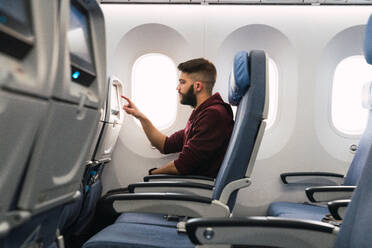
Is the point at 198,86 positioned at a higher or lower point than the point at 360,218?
higher

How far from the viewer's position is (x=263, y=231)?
1187mm

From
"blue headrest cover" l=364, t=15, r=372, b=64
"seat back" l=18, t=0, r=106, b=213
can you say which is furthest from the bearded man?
"seat back" l=18, t=0, r=106, b=213

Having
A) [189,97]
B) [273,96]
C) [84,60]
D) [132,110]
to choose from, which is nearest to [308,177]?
[273,96]

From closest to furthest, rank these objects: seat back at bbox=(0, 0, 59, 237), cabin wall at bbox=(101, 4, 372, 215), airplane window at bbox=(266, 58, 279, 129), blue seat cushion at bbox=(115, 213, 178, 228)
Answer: seat back at bbox=(0, 0, 59, 237)
blue seat cushion at bbox=(115, 213, 178, 228)
cabin wall at bbox=(101, 4, 372, 215)
airplane window at bbox=(266, 58, 279, 129)

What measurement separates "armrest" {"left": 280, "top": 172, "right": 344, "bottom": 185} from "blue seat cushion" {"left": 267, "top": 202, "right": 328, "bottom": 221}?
1.14 ft

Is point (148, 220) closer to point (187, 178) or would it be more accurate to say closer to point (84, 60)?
point (187, 178)

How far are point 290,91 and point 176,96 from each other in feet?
3.84

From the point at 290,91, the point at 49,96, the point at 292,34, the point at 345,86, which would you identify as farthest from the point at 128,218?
the point at 345,86

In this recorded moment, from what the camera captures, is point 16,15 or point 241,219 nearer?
point 16,15

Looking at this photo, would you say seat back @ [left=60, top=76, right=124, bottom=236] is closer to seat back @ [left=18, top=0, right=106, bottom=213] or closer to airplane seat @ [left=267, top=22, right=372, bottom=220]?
airplane seat @ [left=267, top=22, right=372, bottom=220]

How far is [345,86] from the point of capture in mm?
4199

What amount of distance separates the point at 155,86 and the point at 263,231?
3.21 metres

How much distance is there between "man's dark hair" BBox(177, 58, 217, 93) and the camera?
133 inches

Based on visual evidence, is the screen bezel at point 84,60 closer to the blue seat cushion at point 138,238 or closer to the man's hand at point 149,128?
the blue seat cushion at point 138,238
